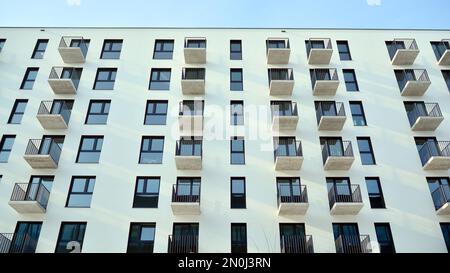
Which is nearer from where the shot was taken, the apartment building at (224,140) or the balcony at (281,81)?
the apartment building at (224,140)

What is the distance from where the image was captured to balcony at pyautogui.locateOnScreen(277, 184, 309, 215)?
1855 centimetres

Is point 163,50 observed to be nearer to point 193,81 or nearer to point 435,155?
point 193,81

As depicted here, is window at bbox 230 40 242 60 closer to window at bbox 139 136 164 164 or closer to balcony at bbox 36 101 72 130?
window at bbox 139 136 164 164

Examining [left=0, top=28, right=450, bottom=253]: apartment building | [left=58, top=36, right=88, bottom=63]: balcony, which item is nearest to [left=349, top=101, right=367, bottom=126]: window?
[left=0, top=28, right=450, bottom=253]: apartment building

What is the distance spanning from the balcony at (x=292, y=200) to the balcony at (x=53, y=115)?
1277 cm

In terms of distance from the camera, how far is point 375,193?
20.0 meters

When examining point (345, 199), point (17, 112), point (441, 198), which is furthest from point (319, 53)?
point (17, 112)

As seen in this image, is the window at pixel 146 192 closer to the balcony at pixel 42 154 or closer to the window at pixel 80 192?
the window at pixel 80 192

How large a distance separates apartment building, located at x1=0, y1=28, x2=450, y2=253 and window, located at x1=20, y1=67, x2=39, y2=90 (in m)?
0.10

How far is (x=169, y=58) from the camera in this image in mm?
25109

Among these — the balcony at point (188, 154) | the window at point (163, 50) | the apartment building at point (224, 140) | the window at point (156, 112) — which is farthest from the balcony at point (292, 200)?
the window at point (163, 50)

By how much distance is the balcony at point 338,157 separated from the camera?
1981cm

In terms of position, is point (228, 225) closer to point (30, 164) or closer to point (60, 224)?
point (60, 224)
